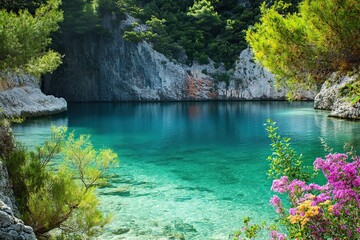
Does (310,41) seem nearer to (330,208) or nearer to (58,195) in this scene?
(330,208)

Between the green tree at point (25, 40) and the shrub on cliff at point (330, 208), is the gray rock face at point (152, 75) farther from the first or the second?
the shrub on cliff at point (330, 208)

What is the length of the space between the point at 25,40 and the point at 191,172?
6257 millimetres

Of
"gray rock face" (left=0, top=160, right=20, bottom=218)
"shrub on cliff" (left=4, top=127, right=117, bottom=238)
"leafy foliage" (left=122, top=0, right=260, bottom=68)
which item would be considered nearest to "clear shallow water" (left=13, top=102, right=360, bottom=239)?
"shrub on cliff" (left=4, top=127, right=117, bottom=238)

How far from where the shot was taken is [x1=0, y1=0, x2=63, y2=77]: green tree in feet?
31.5

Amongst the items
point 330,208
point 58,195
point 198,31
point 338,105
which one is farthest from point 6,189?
point 198,31

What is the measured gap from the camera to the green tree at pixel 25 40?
9606 millimetres

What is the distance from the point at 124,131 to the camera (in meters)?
21.7

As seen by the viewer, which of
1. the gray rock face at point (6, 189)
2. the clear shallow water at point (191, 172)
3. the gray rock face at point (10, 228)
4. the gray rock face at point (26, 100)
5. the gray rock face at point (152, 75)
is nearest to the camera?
the gray rock face at point (10, 228)

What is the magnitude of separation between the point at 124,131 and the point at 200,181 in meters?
11.9

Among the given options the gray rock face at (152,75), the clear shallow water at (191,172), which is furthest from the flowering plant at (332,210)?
the gray rock face at (152,75)

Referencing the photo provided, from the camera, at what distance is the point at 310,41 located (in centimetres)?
634

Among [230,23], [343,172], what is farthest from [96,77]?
[343,172]

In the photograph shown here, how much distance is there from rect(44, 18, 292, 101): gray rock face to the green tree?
125ft

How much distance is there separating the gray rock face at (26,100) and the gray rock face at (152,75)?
625 inches
